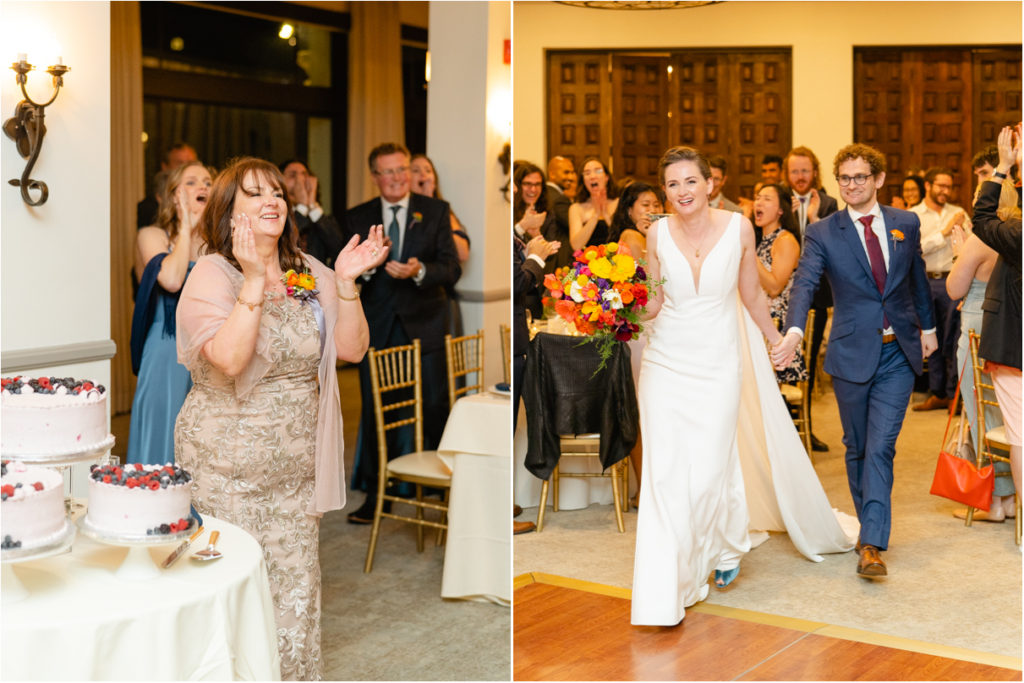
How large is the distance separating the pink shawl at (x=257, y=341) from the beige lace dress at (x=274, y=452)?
0.5 inches

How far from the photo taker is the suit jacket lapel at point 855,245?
426 cm

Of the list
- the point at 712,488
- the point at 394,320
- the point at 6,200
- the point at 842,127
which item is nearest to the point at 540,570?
the point at 712,488

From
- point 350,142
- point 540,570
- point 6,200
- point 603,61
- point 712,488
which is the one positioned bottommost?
point 540,570

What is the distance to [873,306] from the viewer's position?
4297 millimetres

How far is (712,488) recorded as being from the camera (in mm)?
3904

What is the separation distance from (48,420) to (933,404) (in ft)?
11.2

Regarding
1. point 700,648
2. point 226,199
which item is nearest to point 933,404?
point 700,648

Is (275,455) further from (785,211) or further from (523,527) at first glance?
(785,211)

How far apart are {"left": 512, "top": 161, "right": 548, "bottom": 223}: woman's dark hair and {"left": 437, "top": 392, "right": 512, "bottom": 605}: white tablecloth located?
121cm

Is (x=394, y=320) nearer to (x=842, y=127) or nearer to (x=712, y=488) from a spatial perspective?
(x=712, y=488)

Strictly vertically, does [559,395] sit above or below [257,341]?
below

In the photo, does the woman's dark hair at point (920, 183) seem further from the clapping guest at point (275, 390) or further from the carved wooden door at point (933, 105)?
the clapping guest at point (275, 390)

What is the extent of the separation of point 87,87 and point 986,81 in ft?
23.0

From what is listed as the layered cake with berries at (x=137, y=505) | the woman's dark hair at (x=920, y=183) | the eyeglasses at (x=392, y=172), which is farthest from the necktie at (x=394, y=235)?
the woman's dark hair at (x=920, y=183)
